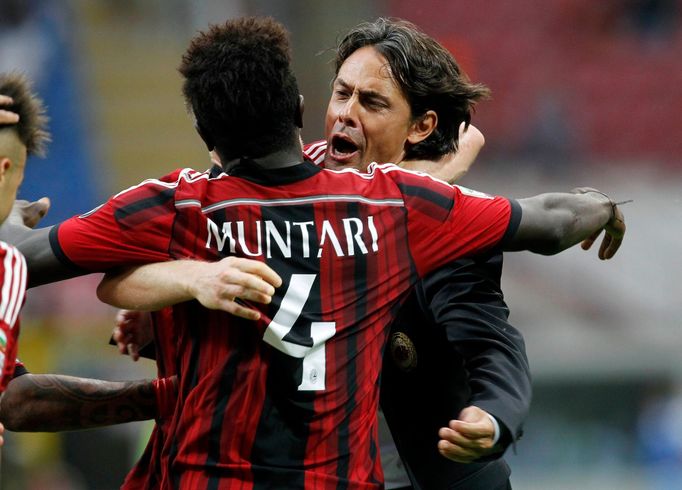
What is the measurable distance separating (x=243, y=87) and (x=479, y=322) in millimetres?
921

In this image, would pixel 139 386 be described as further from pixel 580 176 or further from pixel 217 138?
pixel 580 176

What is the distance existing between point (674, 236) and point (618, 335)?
3.67 feet

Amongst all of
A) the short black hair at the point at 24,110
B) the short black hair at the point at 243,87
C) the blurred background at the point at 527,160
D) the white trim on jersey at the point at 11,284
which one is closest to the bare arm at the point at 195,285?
the white trim on jersey at the point at 11,284

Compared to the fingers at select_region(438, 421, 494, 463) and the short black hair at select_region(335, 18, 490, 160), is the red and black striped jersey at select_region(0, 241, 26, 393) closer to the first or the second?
the fingers at select_region(438, 421, 494, 463)

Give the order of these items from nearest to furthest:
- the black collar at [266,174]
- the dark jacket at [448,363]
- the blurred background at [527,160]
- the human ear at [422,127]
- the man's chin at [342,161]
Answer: the black collar at [266,174], the dark jacket at [448,363], the man's chin at [342,161], the human ear at [422,127], the blurred background at [527,160]

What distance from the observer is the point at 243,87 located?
2.68 metres

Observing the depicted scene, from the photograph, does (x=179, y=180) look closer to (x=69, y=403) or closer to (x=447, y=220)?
(x=447, y=220)

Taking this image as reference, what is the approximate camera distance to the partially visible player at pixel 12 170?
102 inches

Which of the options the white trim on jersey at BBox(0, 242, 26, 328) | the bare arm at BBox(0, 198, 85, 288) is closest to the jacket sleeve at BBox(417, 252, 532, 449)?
the bare arm at BBox(0, 198, 85, 288)

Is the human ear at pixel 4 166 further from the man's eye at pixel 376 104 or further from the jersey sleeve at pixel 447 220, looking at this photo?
the man's eye at pixel 376 104

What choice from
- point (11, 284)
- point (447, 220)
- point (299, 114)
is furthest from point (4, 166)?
point (447, 220)

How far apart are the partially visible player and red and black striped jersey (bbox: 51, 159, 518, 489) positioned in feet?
0.47

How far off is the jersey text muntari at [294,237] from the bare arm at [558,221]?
386 millimetres

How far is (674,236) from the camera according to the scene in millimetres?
10734
